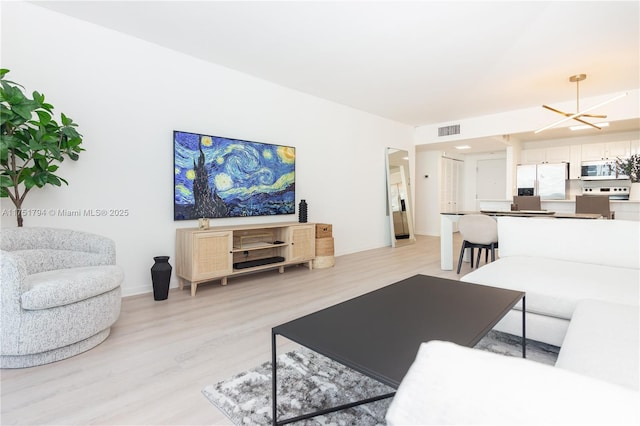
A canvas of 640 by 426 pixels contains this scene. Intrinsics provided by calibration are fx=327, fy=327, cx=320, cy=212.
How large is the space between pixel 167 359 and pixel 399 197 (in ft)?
18.7

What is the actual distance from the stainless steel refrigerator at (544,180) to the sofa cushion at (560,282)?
210 inches

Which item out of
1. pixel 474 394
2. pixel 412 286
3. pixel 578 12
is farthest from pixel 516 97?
pixel 474 394

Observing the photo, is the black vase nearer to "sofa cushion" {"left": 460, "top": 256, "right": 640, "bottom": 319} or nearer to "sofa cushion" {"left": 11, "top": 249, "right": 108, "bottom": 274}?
"sofa cushion" {"left": 11, "top": 249, "right": 108, "bottom": 274}

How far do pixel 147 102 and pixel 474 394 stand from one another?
12.6ft

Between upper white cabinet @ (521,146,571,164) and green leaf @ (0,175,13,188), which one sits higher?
upper white cabinet @ (521,146,571,164)

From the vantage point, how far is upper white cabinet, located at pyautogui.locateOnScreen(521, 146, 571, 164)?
7035mm

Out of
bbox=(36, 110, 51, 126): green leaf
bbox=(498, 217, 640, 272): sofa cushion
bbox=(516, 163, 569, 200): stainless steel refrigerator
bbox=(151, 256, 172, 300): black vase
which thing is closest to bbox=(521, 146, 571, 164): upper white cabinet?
bbox=(516, 163, 569, 200): stainless steel refrigerator

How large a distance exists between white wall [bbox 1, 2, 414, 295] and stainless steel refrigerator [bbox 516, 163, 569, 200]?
547 centimetres

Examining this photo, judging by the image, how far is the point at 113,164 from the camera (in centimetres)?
321

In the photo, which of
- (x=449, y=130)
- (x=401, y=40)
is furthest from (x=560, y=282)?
(x=449, y=130)

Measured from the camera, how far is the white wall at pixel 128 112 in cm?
285

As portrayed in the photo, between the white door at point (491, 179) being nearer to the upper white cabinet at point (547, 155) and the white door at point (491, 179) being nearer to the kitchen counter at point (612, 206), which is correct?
the upper white cabinet at point (547, 155)

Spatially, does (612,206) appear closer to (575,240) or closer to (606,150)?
(606,150)

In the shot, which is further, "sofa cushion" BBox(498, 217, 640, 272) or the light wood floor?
"sofa cushion" BBox(498, 217, 640, 272)
